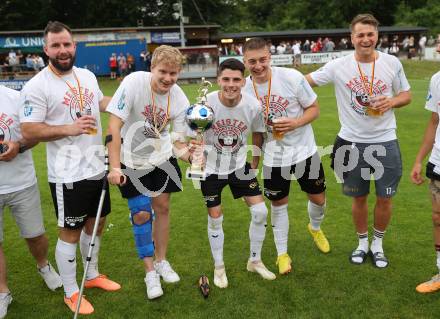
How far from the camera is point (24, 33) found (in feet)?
108

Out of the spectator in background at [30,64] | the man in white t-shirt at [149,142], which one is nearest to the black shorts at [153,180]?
the man in white t-shirt at [149,142]

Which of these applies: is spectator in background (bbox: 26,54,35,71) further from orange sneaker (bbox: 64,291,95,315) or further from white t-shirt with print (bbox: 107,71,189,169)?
orange sneaker (bbox: 64,291,95,315)

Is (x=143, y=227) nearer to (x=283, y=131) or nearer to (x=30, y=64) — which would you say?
(x=283, y=131)

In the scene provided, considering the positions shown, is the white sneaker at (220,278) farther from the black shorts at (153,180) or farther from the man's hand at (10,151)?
the man's hand at (10,151)

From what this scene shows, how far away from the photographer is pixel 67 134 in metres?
3.61

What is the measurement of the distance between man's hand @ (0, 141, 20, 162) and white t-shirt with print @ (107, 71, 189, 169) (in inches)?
32.9

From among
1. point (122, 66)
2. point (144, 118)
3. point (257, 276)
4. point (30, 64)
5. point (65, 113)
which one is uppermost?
point (30, 64)

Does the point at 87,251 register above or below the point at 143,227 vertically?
below

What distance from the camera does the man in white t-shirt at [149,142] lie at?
3.99 m

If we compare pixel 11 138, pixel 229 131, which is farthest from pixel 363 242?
pixel 11 138

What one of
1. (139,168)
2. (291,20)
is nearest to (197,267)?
(139,168)

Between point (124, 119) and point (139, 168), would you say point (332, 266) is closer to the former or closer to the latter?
point (139, 168)

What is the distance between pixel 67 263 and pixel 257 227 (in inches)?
72.2

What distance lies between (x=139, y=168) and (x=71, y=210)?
75 cm
